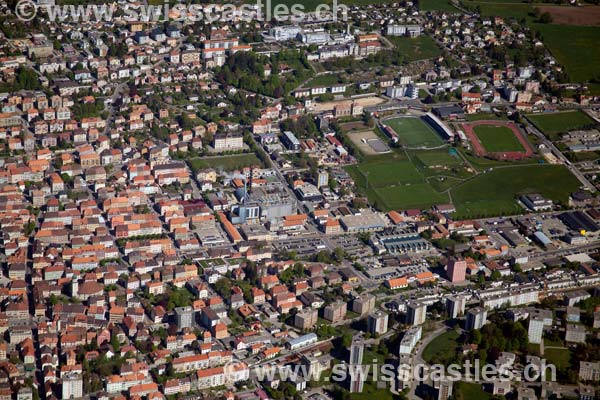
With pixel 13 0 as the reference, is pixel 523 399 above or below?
below

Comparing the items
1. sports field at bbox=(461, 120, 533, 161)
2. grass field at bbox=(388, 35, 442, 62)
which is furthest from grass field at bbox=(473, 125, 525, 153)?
grass field at bbox=(388, 35, 442, 62)

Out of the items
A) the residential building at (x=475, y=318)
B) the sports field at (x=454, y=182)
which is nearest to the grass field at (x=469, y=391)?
the residential building at (x=475, y=318)

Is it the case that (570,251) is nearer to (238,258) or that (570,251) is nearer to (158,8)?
(238,258)

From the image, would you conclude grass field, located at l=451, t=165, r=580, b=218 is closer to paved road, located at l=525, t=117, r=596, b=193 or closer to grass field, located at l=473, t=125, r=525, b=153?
paved road, located at l=525, t=117, r=596, b=193

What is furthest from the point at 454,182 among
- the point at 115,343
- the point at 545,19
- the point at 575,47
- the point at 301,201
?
the point at 545,19

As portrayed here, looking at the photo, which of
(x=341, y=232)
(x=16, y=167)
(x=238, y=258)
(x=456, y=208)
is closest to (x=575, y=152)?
(x=456, y=208)

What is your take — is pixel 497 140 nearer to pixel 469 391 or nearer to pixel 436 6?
pixel 436 6

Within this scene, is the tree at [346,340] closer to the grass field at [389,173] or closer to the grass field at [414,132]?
the grass field at [389,173]
